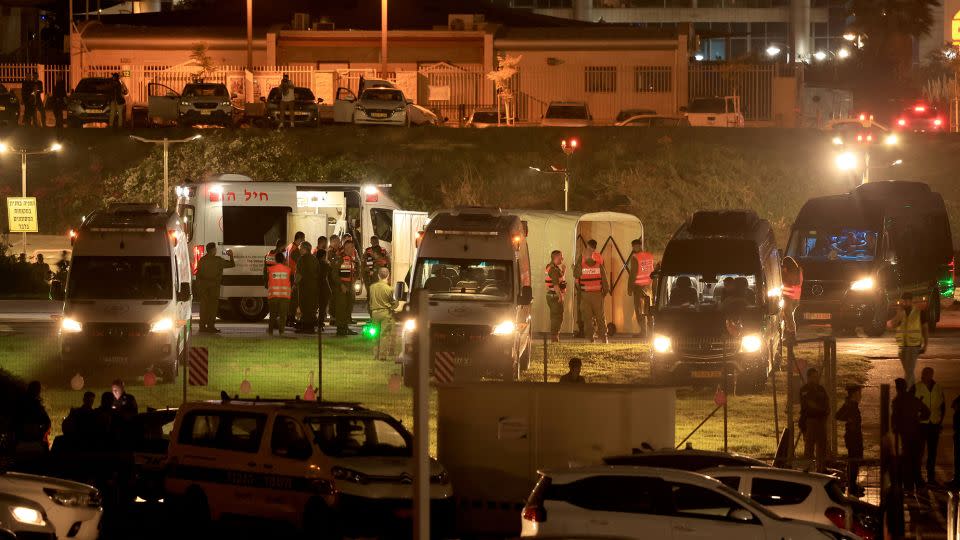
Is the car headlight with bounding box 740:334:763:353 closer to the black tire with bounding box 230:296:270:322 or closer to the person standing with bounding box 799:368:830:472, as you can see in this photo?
the person standing with bounding box 799:368:830:472

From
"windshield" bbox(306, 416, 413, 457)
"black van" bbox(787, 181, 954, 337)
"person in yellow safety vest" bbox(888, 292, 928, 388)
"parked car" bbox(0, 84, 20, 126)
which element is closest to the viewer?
"windshield" bbox(306, 416, 413, 457)

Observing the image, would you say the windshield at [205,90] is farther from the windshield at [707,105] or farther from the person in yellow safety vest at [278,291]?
the person in yellow safety vest at [278,291]

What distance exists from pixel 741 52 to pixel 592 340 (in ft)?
255

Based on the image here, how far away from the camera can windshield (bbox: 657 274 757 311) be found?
25.8 metres

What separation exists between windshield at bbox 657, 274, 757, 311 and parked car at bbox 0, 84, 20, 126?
34790 millimetres

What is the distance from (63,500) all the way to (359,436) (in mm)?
3065

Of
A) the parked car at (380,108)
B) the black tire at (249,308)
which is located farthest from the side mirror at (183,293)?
the parked car at (380,108)

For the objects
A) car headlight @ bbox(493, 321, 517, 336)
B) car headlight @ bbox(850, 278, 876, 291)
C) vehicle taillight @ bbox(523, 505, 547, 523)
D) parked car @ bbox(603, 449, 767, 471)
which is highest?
car headlight @ bbox(850, 278, 876, 291)

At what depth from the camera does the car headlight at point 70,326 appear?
25.8 metres

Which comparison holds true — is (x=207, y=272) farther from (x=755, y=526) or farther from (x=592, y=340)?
(x=755, y=526)

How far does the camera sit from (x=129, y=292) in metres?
26.1

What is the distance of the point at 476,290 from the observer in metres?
26.2

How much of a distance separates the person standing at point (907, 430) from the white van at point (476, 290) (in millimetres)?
7573

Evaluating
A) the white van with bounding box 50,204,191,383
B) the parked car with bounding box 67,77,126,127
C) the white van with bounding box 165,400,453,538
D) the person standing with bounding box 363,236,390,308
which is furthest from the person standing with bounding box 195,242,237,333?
the parked car with bounding box 67,77,126,127
